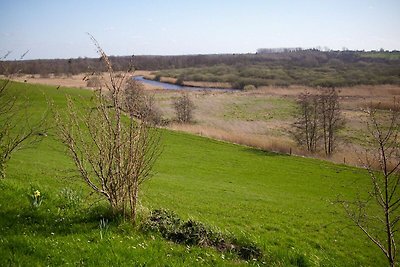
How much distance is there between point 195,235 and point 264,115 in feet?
205

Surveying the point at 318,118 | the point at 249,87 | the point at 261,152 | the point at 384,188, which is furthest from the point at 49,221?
the point at 249,87

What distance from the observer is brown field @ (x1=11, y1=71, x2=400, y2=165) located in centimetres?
3972

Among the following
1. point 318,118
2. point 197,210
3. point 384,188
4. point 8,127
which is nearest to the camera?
point 8,127

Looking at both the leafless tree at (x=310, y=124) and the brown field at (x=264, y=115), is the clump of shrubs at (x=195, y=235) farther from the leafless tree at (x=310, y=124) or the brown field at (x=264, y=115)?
the leafless tree at (x=310, y=124)

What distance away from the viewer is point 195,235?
7.36 m

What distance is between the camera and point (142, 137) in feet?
25.1

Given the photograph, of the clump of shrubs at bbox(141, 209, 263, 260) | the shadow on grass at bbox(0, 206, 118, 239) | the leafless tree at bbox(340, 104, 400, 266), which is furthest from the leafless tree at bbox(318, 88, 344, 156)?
the shadow on grass at bbox(0, 206, 118, 239)

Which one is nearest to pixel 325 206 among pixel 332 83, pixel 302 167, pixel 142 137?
pixel 302 167

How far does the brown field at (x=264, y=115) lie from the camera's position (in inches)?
1564

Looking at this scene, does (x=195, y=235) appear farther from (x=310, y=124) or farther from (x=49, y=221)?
(x=310, y=124)

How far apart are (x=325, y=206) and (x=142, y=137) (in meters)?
15.8

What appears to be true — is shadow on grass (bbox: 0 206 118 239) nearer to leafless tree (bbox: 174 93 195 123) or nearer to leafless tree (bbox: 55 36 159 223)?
leafless tree (bbox: 55 36 159 223)

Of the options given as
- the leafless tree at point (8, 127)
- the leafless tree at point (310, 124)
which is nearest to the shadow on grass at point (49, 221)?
the leafless tree at point (8, 127)

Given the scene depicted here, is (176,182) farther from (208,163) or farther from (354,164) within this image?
(354,164)
